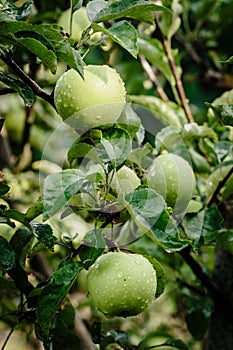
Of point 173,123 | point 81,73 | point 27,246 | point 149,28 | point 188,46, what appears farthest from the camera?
point 188,46

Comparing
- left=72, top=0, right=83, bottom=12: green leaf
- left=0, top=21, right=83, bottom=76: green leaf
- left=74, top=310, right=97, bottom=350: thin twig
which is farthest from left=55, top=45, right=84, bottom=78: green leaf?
left=74, top=310, right=97, bottom=350: thin twig

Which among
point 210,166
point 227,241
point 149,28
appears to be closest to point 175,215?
point 227,241

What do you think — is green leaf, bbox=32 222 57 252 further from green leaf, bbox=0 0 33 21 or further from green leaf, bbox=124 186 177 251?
green leaf, bbox=0 0 33 21

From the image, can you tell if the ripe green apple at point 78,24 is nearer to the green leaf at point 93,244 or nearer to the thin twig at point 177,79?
the thin twig at point 177,79

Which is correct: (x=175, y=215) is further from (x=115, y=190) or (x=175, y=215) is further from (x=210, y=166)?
(x=210, y=166)

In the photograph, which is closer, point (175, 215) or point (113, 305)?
point (113, 305)

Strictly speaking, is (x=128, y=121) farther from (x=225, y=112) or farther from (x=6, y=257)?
(x=6, y=257)

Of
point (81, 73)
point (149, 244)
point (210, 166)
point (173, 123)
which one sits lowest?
point (149, 244)
